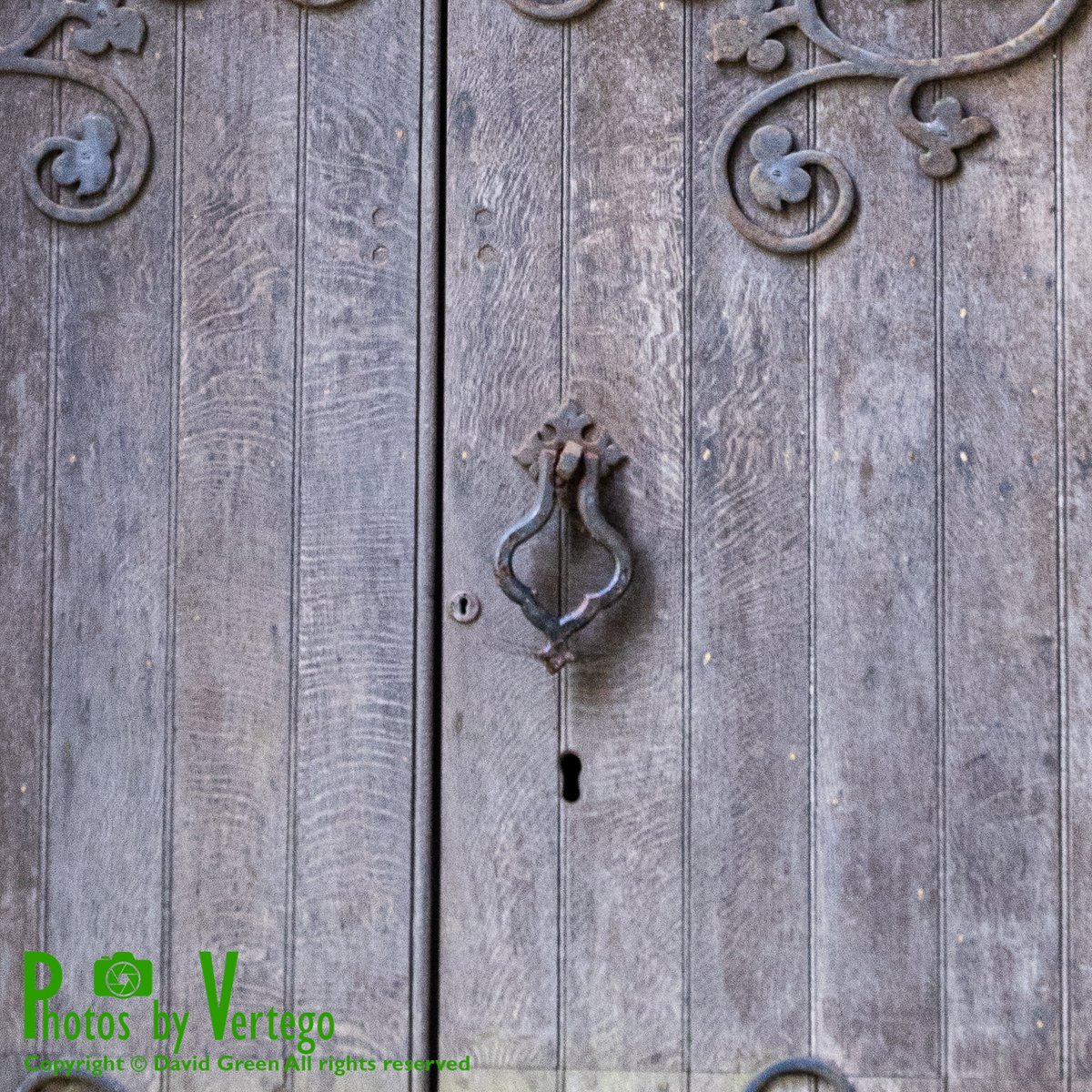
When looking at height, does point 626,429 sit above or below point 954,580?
above

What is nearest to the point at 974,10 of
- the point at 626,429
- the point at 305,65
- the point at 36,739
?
the point at 626,429

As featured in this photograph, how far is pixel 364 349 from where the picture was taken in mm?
1364

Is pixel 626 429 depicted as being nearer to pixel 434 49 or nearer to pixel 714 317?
pixel 714 317

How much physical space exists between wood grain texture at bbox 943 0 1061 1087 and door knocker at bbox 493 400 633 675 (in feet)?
0.97

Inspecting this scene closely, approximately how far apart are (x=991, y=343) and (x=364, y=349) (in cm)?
56

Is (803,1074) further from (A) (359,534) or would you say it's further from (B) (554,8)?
(B) (554,8)

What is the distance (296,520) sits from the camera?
136cm

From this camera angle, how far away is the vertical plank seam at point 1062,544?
1271 millimetres

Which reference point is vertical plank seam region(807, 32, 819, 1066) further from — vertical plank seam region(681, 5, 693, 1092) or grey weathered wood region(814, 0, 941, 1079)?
vertical plank seam region(681, 5, 693, 1092)

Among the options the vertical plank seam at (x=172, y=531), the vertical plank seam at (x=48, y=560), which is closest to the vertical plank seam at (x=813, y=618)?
the vertical plank seam at (x=172, y=531)

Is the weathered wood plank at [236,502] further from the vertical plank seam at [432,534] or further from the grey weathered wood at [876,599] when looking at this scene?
the grey weathered wood at [876,599]

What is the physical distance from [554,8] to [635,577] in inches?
20.8

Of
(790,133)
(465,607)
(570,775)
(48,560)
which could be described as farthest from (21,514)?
(790,133)

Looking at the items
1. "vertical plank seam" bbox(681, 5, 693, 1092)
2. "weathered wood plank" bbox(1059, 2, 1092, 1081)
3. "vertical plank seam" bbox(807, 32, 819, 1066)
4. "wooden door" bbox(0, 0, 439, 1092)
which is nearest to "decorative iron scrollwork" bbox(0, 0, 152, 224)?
"wooden door" bbox(0, 0, 439, 1092)
